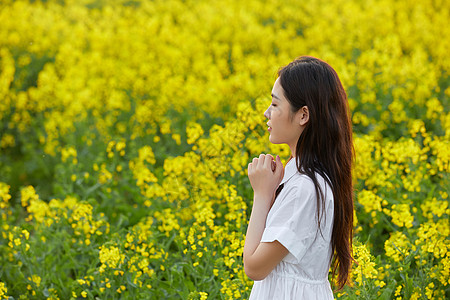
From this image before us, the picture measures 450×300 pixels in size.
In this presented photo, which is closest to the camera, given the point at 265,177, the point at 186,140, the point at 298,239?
the point at 298,239

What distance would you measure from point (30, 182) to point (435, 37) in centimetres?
576

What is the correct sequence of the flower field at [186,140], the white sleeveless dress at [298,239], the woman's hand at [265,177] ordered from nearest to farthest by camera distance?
the white sleeveless dress at [298,239] → the woman's hand at [265,177] → the flower field at [186,140]

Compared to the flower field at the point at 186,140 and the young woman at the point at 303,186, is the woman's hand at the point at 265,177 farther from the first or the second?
the flower field at the point at 186,140

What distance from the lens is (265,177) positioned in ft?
5.85

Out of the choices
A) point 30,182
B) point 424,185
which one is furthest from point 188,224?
point 30,182

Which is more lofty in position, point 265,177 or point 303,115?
point 303,115

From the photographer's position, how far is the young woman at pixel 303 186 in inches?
67.1

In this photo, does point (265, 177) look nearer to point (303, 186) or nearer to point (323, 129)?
point (303, 186)

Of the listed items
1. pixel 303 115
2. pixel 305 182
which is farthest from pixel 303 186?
pixel 303 115

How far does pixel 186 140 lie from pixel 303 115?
3.49 metres

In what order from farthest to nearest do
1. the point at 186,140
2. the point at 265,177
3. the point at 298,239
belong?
the point at 186,140 < the point at 265,177 < the point at 298,239

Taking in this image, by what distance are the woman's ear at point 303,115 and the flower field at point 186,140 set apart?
3.26 ft

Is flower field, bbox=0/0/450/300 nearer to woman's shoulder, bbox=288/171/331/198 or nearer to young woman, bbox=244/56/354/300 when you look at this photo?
young woman, bbox=244/56/354/300

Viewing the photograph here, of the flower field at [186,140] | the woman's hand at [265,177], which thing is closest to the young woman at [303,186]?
the woman's hand at [265,177]
